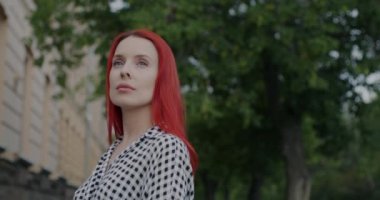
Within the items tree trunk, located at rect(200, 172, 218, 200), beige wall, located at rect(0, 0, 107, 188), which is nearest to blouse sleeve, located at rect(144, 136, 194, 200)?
beige wall, located at rect(0, 0, 107, 188)

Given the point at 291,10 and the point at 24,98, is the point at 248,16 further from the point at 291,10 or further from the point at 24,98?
the point at 24,98

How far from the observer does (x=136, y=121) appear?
2.34 m

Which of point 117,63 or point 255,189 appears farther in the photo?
point 255,189

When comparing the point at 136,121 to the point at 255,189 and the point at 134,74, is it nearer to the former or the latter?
the point at 134,74

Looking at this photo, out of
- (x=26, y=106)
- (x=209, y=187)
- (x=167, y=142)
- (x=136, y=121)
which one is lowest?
(x=167, y=142)

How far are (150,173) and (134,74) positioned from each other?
35 centimetres

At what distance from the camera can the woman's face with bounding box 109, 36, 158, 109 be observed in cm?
230

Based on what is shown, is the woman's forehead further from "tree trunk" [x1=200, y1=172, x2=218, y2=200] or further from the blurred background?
"tree trunk" [x1=200, y1=172, x2=218, y2=200]

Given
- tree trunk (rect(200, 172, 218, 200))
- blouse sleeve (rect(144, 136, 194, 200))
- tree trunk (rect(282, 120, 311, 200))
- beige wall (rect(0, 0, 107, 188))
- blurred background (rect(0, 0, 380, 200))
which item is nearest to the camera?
blouse sleeve (rect(144, 136, 194, 200))

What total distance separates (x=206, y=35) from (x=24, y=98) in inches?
217

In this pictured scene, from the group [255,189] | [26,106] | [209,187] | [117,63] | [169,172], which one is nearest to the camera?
[169,172]

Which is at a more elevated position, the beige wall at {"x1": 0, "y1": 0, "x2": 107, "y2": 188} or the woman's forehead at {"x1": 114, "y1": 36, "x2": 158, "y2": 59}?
the beige wall at {"x1": 0, "y1": 0, "x2": 107, "y2": 188}

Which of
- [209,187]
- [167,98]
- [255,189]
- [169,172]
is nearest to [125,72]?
[167,98]

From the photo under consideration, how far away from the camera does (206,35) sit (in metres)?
15.0
